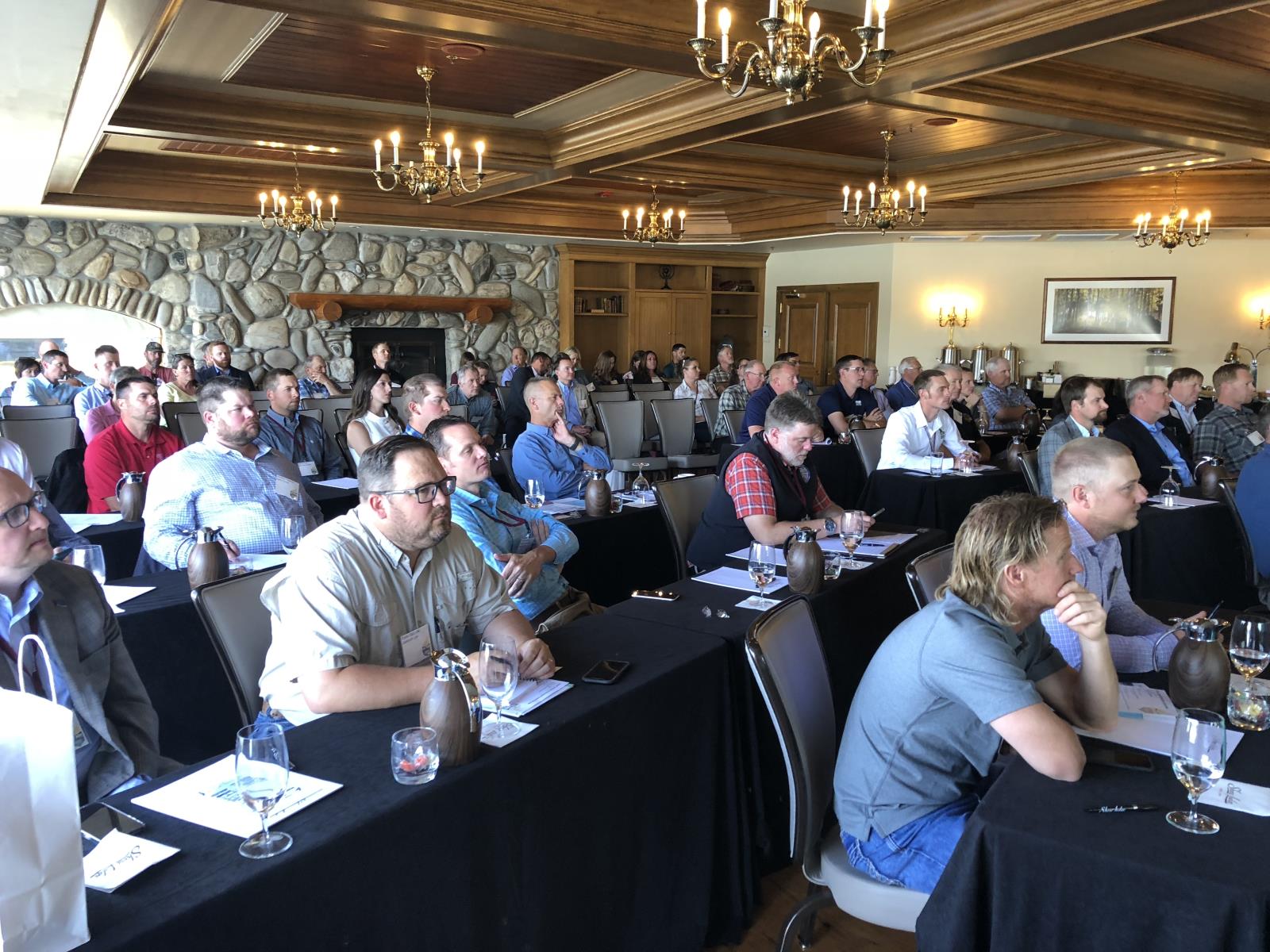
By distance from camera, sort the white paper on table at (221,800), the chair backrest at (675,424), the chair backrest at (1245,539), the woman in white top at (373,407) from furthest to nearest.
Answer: the chair backrest at (675,424) → the woman in white top at (373,407) → the chair backrest at (1245,539) → the white paper on table at (221,800)

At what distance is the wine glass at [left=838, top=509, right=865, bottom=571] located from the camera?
3412 mm

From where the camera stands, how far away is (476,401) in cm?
855

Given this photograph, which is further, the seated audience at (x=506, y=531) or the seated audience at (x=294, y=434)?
the seated audience at (x=294, y=434)

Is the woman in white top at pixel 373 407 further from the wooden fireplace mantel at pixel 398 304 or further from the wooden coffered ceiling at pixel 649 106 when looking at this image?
the wooden fireplace mantel at pixel 398 304

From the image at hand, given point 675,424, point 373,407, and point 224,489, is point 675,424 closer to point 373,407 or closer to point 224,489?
point 373,407

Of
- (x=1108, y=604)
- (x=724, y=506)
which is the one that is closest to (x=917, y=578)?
(x=1108, y=604)

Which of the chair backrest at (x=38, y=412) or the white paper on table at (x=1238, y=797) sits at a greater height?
the chair backrest at (x=38, y=412)

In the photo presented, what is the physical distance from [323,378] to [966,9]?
8010mm

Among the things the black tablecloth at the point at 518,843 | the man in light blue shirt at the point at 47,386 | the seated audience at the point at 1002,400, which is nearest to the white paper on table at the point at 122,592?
the black tablecloth at the point at 518,843

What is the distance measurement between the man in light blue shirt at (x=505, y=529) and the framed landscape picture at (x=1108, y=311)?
37.2ft

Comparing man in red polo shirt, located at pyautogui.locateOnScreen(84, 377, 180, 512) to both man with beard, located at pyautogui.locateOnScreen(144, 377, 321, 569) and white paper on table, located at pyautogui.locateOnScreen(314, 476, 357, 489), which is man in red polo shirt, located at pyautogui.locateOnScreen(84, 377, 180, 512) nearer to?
white paper on table, located at pyautogui.locateOnScreen(314, 476, 357, 489)

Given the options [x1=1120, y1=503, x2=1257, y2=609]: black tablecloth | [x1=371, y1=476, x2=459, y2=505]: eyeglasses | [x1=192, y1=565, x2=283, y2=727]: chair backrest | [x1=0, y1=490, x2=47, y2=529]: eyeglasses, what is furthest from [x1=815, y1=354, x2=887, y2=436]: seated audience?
[x1=0, y1=490, x2=47, y2=529]: eyeglasses

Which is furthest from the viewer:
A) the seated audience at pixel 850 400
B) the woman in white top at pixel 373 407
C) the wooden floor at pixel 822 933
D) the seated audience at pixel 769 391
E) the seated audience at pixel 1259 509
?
the seated audience at pixel 850 400

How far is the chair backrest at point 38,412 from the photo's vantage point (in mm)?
6590
